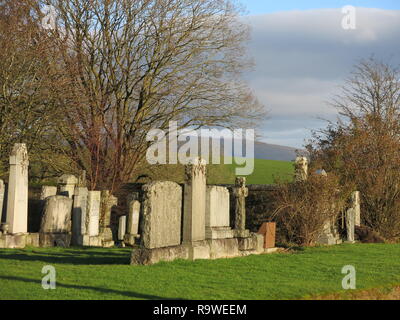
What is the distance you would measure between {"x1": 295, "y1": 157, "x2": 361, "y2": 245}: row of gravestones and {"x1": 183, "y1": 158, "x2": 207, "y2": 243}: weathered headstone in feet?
21.9

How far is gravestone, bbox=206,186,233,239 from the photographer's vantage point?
52.6 feet

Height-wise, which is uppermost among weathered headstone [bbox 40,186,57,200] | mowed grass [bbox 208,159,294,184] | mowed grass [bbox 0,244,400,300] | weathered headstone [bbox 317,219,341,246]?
mowed grass [bbox 208,159,294,184]

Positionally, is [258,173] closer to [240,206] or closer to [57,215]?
[240,206]

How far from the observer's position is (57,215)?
1795 cm

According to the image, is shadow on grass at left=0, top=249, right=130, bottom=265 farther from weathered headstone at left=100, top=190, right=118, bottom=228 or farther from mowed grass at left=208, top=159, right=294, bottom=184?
mowed grass at left=208, top=159, right=294, bottom=184

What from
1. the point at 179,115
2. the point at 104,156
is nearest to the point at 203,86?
the point at 179,115

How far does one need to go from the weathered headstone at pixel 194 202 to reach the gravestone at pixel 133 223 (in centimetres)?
633

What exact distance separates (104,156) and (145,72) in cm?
414

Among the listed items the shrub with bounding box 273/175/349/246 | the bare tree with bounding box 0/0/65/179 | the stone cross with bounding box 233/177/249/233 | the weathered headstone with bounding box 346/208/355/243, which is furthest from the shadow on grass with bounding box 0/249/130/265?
the weathered headstone with bounding box 346/208/355/243

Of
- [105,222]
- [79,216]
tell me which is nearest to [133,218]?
[105,222]

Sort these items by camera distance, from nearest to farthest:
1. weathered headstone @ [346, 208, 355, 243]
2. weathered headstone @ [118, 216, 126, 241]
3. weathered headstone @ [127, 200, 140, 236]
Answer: weathered headstone @ [127, 200, 140, 236] → weathered headstone @ [346, 208, 355, 243] → weathered headstone @ [118, 216, 126, 241]

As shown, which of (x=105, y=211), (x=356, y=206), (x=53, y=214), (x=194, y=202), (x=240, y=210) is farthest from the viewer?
(x=356, y=206)

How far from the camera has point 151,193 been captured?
1305 cm

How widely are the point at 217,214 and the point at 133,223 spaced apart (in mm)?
5171
